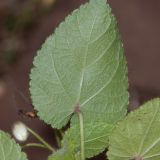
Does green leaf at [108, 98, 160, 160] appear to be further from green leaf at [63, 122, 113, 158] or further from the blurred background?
the blurred background

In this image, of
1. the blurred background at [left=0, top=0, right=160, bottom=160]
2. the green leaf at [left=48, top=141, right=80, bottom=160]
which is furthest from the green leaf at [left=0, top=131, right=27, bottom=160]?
the blurred background at [left=0, top=0, right=160, bottom=160]

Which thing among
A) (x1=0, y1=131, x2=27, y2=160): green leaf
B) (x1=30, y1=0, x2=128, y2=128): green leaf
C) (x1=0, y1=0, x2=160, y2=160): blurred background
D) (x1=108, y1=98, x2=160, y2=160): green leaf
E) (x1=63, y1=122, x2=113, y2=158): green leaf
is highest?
(x1=0, y1=0, x2=160, y2=160): blurred background

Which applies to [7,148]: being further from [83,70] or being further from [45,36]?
[45,36]

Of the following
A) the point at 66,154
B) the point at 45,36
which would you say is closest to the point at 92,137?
the point at 66,154

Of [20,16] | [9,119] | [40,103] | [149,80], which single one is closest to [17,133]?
[40,103]

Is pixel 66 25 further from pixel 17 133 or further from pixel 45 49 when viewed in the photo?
pixel 17 133

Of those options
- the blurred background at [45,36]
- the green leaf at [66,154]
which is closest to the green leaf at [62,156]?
the green leaf at [66,154]
